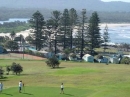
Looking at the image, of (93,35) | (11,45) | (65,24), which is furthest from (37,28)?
(93,35)

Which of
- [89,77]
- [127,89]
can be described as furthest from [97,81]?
[127,89]

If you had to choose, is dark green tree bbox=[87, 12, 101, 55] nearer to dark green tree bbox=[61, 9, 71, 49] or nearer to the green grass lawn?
dark green tree bbox=[61, 9, 71, 49]

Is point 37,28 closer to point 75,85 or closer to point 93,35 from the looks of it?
point 93,35

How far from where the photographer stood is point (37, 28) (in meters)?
95.6

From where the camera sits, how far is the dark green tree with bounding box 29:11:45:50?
94.4 m

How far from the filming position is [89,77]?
4334 cm

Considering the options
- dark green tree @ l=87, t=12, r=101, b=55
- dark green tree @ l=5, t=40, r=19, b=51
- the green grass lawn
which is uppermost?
dark green tree @ l=87, t=12, r=101, b=55

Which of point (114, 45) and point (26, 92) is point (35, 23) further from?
point (26, 92)

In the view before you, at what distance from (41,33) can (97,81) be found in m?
56.4

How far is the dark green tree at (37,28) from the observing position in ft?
310

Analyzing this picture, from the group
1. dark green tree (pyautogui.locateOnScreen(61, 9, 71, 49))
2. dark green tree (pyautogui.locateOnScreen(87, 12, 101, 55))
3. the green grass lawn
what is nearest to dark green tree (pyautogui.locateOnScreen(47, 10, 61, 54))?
dark green tree (pyautogui.locateOnScreen(61, 9, 71, 49))

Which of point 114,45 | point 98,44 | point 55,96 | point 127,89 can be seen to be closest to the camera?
point 55,96

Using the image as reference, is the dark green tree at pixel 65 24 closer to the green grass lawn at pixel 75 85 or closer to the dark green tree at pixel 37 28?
the dark green tree at pixel 37 28

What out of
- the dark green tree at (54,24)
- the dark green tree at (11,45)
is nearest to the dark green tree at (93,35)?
the dark green tree at (54,24)
